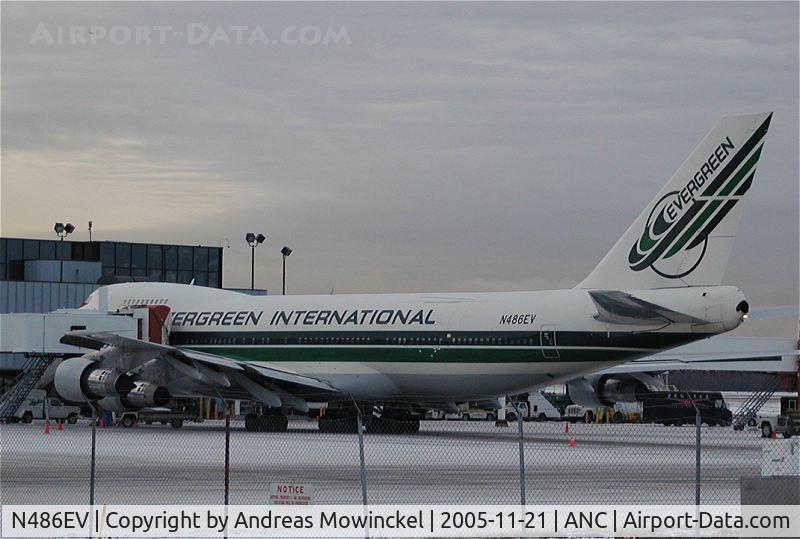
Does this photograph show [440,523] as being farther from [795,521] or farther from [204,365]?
[204,365]

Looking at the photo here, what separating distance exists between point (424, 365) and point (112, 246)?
37.1 metres

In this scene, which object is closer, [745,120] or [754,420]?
[745,120]

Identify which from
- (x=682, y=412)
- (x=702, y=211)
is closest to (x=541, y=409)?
(x=682, y=412)

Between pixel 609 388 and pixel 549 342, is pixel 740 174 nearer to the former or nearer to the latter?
pixel 549 342

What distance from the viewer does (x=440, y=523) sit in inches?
738

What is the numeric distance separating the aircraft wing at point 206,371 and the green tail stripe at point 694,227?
39.3 ft

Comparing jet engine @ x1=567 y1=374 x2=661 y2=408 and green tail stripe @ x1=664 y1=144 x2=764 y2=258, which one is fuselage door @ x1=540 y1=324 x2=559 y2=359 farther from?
jet engine @ x1=567 y1=374 x2=661 y2=408

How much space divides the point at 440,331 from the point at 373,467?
14027mm

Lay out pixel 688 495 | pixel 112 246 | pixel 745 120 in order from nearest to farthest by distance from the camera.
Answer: pixel 688 495
pixel 745 120
pixel 112 246

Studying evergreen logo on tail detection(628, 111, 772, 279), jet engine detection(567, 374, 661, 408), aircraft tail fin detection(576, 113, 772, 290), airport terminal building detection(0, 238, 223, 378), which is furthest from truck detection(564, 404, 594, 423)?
evergreen logo on tail detection(628, 111, 772, 279)

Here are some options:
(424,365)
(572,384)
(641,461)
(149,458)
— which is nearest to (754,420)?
(572,384)

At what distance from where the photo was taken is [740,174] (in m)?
37.9

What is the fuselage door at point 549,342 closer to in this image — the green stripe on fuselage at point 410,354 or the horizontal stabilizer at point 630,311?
the green stripe on fuselage at point 410,354

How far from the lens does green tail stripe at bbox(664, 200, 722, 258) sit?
125 feet
